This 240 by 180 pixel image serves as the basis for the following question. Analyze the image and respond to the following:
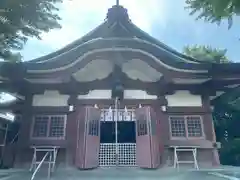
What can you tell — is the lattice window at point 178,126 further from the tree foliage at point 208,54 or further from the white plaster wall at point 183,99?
the tree foliage at point 208,54

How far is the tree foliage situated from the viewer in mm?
15588

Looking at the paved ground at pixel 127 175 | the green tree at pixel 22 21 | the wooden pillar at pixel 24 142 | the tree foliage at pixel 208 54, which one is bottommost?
the paved ground at pixel 127 175

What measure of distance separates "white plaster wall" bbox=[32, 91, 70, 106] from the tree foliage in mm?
10852

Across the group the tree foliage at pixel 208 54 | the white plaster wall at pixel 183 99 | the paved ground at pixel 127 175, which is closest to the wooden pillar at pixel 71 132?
the paved ground at pixel 127 175

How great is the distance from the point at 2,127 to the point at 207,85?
7.71 meters

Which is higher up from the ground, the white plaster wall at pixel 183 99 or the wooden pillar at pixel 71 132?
the white plaster wall at pixel 183 99

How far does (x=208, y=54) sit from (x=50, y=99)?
12.7 metres

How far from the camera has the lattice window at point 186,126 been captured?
22.5 feet

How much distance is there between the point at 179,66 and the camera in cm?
684

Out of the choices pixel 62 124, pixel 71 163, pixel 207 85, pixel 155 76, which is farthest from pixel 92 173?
pixel 207 85

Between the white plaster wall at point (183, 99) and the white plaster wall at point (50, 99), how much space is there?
321 cm

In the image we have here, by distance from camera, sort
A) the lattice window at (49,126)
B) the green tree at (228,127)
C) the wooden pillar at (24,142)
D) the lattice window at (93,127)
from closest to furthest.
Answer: the lattice window at (93,127), the wooden pillar at (24,142), the lattice window at (49,126), the green tree at (228,127)

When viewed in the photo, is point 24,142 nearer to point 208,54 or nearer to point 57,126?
point 57,126

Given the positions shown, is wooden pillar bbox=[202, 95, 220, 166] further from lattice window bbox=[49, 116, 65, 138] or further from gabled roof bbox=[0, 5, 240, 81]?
lattice window bbox=[49, 116, 65, 138]
